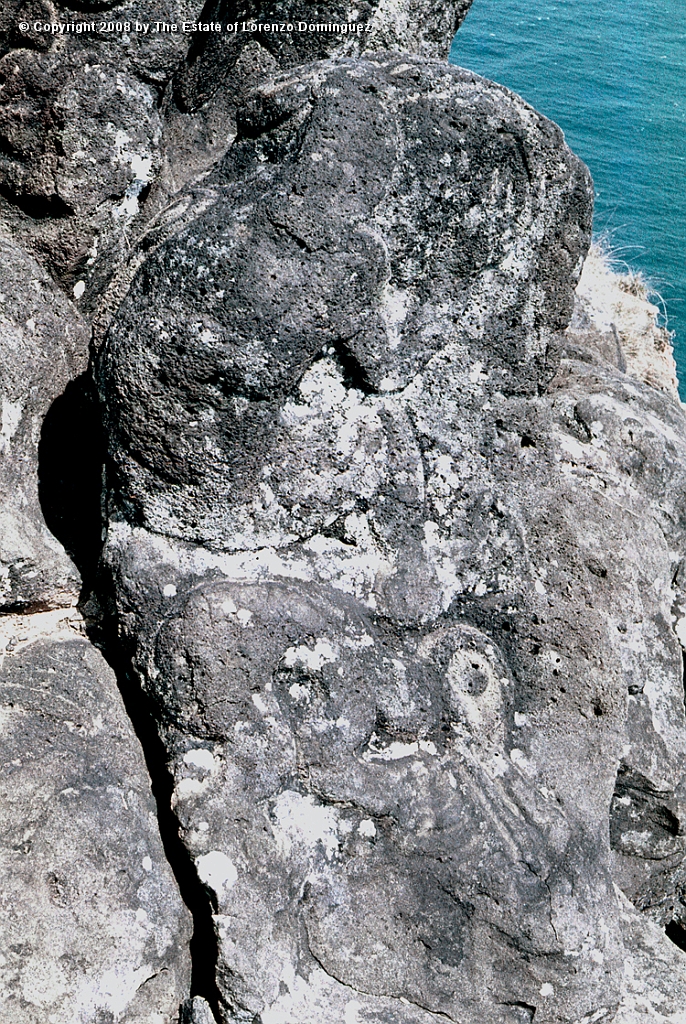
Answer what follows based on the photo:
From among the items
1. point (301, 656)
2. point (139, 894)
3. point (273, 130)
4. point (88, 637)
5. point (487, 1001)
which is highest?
point (273, 130)

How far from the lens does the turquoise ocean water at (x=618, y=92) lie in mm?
7121

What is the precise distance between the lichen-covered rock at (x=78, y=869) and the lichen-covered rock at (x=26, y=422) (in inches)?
7.3

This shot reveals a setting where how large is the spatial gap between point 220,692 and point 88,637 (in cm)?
35

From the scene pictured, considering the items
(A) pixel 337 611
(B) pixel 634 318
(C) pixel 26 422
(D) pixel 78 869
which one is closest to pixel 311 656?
(A) pixel 337 611

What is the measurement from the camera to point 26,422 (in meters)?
1.93

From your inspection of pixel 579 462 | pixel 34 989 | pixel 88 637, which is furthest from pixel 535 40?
pixel 34 989

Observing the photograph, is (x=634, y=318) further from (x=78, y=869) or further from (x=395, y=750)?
(x=78, y=869)

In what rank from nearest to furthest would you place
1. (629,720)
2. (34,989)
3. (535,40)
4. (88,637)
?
(34,989)
(88,637)
(629,720)
(535,40)

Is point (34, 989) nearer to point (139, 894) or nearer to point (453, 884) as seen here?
point (139, 894)

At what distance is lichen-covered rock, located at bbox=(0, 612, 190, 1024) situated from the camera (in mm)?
1540

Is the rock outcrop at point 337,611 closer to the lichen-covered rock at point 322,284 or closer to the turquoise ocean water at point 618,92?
the lichen-covered rock at point 322,284

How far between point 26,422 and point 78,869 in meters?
0.82

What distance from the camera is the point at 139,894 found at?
1.61 metres

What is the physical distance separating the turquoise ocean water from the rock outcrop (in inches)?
198
